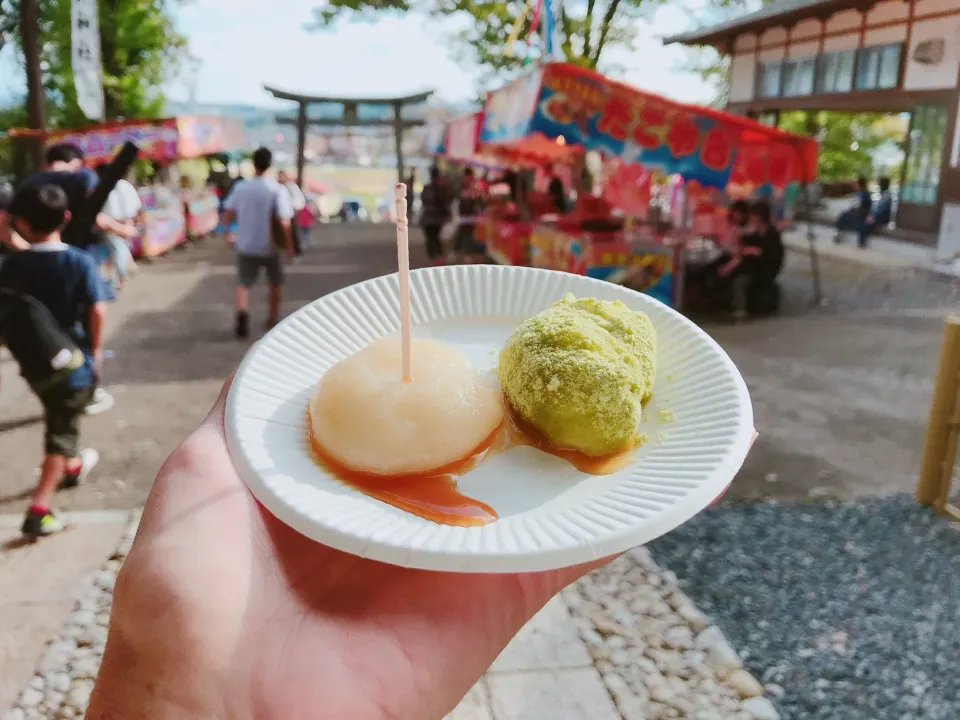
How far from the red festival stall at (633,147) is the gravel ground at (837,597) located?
4696mm

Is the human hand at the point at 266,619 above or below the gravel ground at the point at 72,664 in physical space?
above

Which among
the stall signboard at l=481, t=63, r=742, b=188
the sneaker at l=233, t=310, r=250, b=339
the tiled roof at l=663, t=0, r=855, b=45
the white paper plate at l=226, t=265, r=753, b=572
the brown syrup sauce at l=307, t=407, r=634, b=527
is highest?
the tiled roof at l=663, t=0, r=855, b=45

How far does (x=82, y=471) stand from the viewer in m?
4.86

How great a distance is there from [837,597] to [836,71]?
15748 millimetres

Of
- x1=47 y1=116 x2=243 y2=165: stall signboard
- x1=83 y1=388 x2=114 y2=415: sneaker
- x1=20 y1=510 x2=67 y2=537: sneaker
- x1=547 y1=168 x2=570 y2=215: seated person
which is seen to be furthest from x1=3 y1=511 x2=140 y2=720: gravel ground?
x1=47 y1=116 x2=243 y2=165: stall signboard

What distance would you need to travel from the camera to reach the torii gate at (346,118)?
77.3 ft

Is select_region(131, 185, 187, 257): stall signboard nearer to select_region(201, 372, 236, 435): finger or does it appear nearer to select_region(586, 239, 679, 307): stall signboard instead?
select_region(586, 239, 679, 307): stall signboard

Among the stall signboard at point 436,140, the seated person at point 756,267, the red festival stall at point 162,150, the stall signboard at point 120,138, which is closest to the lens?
the seated person at point 756,267

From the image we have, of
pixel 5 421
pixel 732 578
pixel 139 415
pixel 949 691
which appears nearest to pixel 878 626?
pixel 949 691

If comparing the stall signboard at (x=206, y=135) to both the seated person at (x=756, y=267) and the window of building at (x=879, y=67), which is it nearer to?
the seated person at (x=756, y=267)

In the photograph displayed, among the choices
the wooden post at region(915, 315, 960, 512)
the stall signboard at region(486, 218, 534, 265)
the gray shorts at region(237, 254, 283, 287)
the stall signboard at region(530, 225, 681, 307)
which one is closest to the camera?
the wooden post at region(915, 315, 960, 512)

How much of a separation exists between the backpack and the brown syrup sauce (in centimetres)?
331

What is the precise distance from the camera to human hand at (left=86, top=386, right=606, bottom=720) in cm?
127

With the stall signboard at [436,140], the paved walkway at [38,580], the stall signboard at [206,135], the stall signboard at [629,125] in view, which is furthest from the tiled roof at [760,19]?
the paved walkway at [38,580]
